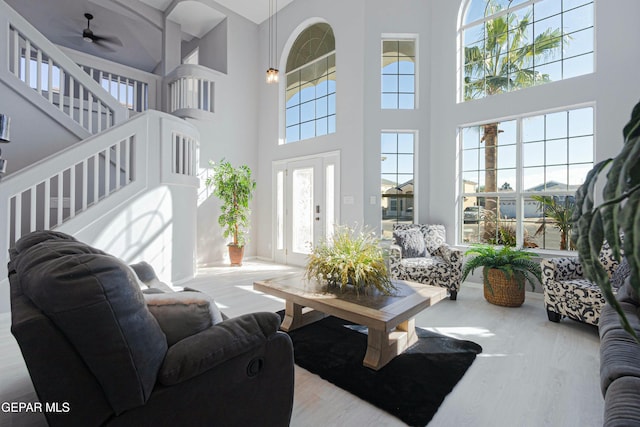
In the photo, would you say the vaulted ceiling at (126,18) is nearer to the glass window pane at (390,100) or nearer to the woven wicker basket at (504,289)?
the glass window pane at (390,100)

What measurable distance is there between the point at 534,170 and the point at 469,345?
2.73 metres

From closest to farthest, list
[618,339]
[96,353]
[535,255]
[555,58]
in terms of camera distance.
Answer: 1. [96,353]
2. [618,339]
3. [535,255]
4. [555,58]

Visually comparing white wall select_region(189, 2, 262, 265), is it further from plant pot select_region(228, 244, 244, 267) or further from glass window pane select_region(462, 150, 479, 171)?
glass window pane select_region(462, 150, 479, 171)

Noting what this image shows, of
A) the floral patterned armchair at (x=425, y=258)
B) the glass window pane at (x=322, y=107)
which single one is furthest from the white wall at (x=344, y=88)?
the floral patterned armchair at (x=425, y=258)

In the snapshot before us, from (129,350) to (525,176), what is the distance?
4.64m

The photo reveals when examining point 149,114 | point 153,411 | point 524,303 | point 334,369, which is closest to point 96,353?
point 153,411

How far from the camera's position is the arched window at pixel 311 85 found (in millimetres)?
5504

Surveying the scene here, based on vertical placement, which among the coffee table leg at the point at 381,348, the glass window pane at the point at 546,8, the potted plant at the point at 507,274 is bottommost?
the coffee table leg at the point at 381,348

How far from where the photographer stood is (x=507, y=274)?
332 cm

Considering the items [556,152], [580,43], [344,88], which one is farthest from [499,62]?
[344,88]

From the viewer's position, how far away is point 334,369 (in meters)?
2.12

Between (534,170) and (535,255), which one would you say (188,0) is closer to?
(534,170)

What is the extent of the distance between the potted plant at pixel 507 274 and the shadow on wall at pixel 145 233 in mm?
3881

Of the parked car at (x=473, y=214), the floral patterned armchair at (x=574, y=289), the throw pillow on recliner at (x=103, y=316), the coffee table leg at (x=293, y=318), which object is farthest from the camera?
the parked car at (x=473, y=214)
